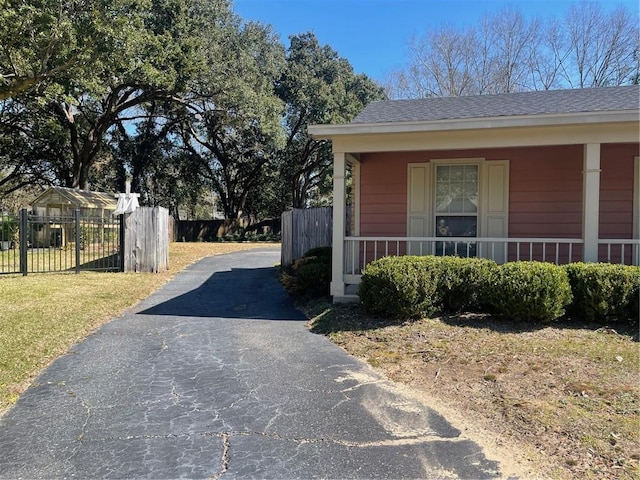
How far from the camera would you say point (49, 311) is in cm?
720

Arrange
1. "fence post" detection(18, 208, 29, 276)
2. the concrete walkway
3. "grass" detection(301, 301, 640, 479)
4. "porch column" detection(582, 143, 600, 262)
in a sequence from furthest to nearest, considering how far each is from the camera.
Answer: "fence post" detection(18, 208, 29, 276)
"porch column" detection(582, 143, 600, 262)
"grass" detection(301, 301, 640, 479)
the concrete walkway

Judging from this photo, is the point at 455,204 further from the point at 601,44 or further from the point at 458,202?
the point at 601,44

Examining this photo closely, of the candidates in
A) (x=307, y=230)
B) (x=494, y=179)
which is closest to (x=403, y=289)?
(x=494, y=179)

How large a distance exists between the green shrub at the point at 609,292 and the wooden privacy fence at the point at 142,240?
33.5ft

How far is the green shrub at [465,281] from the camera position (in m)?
6.35

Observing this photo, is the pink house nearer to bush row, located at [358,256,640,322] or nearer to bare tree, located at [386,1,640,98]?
bush row, located at [358,256,640,322]

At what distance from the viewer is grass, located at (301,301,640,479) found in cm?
304

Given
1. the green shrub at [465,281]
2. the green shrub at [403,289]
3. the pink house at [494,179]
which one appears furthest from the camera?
the pink house at [494,179]

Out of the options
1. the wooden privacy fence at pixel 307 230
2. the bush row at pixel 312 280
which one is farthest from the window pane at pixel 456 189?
the wooden privacy fence at pixel 307 230

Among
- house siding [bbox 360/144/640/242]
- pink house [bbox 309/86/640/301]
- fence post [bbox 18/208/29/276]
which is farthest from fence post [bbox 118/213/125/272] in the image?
house siding [bbox 360/144/640/242]

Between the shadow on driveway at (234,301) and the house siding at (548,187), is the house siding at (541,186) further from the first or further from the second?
the shadow on driveway at (234,301)

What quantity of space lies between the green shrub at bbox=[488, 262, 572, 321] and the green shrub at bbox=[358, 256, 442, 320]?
2.74 feet

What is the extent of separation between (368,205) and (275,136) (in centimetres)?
1691

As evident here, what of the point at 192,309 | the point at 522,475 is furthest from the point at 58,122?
the point at 522,475
